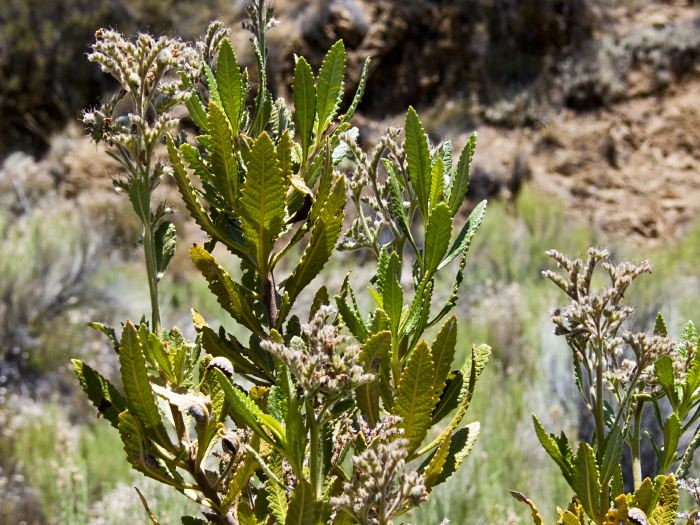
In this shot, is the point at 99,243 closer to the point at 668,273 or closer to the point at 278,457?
the point at 668,273

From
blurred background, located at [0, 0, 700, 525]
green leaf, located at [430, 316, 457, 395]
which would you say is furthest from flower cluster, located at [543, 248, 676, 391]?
blurred background, located at [0, 0, 700, 525]

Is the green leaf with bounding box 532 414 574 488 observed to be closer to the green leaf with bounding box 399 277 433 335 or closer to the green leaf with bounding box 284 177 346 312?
the green leaf with bounding box 399 277 433 335

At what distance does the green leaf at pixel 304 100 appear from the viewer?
0.99 meters

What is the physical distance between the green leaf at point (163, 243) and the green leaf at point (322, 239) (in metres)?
0.15

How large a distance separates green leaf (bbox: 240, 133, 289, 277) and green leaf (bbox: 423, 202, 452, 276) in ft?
0.53

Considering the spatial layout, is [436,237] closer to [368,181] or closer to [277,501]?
[368,181]

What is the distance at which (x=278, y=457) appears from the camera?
89cm

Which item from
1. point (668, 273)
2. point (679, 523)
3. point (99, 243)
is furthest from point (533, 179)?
point (679, 523)

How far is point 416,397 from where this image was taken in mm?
824

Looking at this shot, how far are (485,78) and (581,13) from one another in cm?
148

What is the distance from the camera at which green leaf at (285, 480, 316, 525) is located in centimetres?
74

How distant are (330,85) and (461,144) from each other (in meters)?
8.66

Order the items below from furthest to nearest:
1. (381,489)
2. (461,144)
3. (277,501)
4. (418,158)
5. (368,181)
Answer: (461,144)
(368,181)
(418,158)
(277,501)
(381,489)

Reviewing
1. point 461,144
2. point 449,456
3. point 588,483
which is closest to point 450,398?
point 449,456
